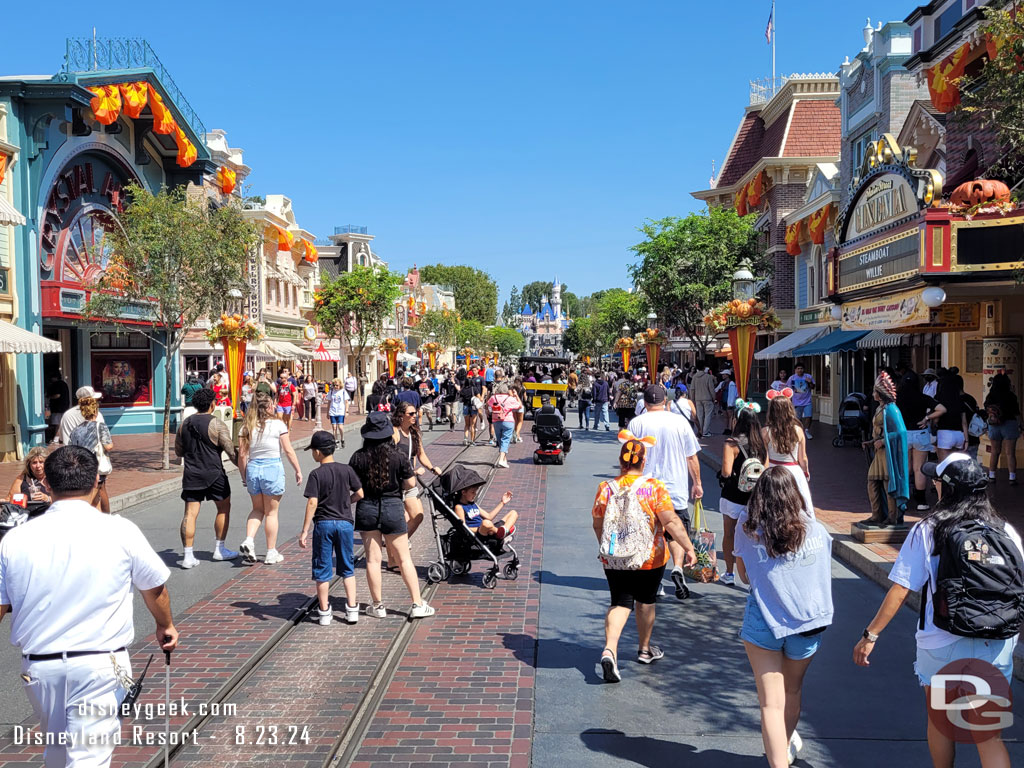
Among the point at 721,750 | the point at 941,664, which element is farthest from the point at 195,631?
the point at 941,664

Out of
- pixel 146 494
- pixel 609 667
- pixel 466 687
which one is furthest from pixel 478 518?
pixel 146 494

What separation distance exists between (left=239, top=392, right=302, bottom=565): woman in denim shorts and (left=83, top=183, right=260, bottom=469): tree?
7616 mm

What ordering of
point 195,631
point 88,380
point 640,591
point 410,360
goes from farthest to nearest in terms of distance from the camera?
point 410,360
point 88,380
point 195,631
point 640,591

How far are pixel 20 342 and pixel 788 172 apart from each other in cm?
2710

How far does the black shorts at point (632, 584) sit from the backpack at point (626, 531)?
8cm

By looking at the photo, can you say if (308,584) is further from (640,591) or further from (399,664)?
(640,591)

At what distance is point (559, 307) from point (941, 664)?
197 metres

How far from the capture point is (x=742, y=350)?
695 inches

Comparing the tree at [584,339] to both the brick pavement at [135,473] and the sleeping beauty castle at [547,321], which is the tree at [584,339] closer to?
the sleeping beauty castle at [547,321]

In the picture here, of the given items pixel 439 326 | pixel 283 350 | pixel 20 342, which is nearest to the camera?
pixel 20 342

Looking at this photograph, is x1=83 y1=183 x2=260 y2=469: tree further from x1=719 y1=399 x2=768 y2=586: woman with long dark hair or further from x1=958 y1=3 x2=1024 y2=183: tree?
x1=958 y1=3 x2=1024 y2=183: tree

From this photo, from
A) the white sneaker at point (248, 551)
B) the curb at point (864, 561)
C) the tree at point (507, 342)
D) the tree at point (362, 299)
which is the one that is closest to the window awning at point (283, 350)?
the tree at point (362, 299)

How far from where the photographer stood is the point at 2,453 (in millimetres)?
17438

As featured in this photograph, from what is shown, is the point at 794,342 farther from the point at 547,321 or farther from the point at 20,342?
the point at 547,321
